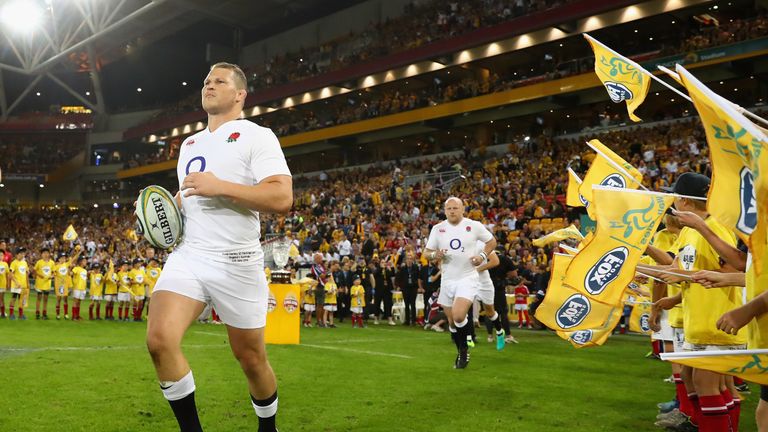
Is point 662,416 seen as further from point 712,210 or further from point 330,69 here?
point 330,69

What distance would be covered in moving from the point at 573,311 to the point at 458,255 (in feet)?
14.2

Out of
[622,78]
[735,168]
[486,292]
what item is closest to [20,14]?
[486,292]

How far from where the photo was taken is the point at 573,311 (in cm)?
545

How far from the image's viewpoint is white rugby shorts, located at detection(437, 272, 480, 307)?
9547 mm

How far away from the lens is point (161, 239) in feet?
13.6

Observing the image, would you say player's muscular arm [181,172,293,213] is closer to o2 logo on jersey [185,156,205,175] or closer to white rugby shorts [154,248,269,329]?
o2 logo on jersey [185,156,205,175]

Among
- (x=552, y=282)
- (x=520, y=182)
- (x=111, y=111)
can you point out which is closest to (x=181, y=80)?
(x=111, y=111)

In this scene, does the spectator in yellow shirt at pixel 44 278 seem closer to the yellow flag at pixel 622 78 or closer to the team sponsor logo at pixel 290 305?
the team sponsor logo at pixel 290 305

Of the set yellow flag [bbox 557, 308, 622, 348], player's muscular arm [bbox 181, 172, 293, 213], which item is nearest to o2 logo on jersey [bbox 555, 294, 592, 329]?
yellow flag [bbox 557, 308, 622, 348]

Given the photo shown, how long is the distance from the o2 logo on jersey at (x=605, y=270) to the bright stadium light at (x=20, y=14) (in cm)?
3058

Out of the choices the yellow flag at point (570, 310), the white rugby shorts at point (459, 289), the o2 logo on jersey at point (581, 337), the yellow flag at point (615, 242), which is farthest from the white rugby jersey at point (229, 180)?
the white rugby shorts at point (459, 289)

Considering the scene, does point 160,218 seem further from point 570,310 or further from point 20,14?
point 20,14

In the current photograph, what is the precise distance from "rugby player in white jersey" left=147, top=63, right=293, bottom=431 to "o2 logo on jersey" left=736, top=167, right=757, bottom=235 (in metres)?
2.47

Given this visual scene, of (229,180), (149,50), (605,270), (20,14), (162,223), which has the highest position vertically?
(149,50)
